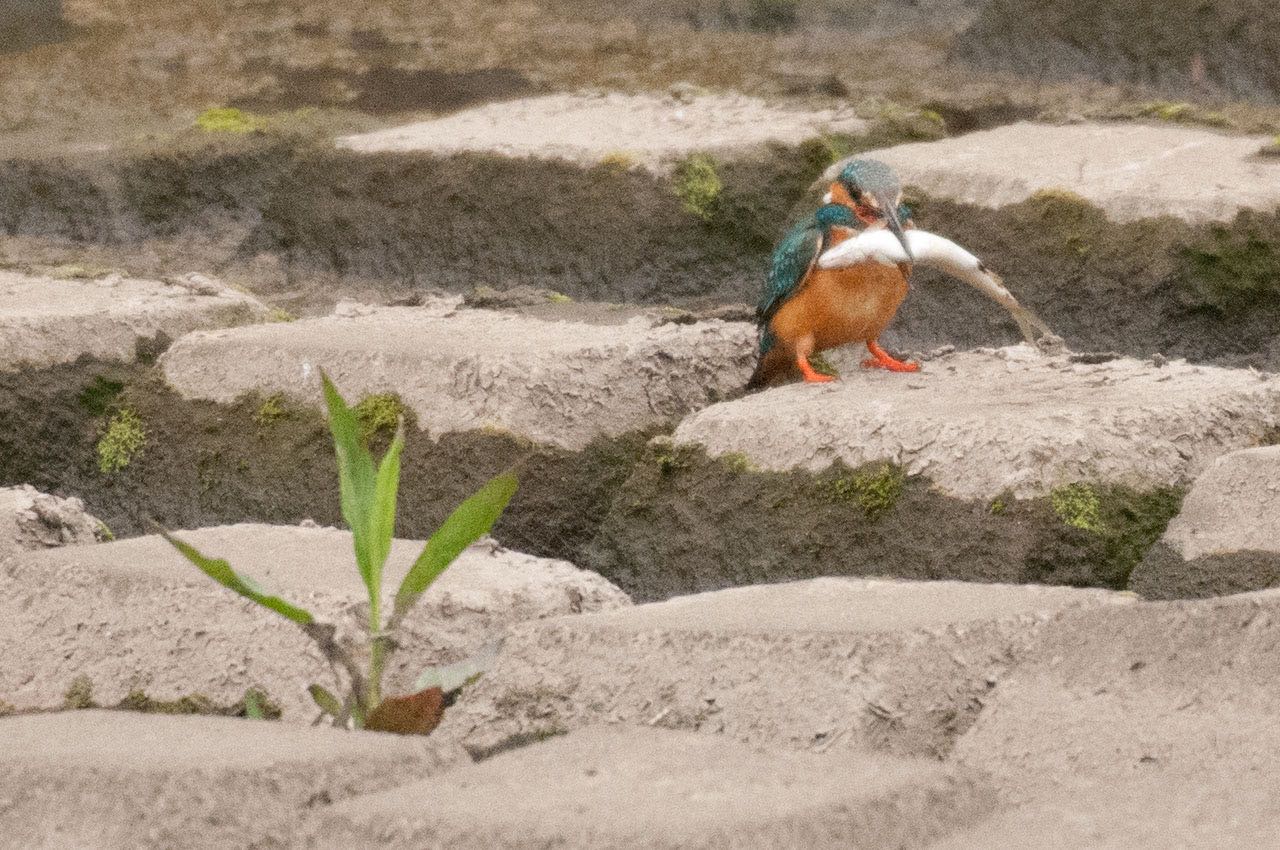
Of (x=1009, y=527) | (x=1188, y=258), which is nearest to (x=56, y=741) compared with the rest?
(x=1009, y=527)

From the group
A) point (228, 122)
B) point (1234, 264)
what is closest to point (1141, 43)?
point (228, 122)

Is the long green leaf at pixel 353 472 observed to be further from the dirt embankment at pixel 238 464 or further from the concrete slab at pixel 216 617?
the dirt embankment at pixel 238 464

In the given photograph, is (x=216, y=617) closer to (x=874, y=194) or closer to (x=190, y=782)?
(x=190, y=782)

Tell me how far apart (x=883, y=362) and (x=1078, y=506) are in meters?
0.71

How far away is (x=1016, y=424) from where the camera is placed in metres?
2.38

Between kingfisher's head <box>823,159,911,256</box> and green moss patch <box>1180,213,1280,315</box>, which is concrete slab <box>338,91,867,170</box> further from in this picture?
green moss patch <box>1180,213,1280,315</box>

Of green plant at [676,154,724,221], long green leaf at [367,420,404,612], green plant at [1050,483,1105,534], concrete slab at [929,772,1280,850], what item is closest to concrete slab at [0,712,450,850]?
long green leaf at [367,420,404,612]

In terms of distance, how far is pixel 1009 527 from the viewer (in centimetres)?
230

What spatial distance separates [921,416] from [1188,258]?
0.86 metres

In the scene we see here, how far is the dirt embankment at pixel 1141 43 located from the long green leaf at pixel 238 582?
384 cm

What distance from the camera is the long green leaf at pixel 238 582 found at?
1.89 meters

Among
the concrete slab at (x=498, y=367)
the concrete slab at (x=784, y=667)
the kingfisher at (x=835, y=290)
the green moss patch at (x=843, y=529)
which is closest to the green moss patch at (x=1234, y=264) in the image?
the kingfisher at (x=835, y=290)

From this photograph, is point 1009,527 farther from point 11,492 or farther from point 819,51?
point 819,51

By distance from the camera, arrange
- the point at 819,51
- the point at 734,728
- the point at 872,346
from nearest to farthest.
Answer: the point at 734,728
the point at 872,346
the point at 819,51
